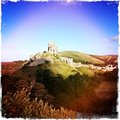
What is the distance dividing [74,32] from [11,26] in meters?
0.36

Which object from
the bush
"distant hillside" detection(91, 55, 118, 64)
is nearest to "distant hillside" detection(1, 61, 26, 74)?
the bush

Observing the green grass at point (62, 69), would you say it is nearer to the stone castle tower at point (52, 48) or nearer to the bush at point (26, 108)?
the stone castle tower at point (52, 48)

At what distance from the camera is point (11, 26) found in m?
2.11

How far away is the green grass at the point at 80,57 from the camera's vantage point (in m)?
2.10

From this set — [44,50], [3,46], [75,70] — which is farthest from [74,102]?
[3,46]

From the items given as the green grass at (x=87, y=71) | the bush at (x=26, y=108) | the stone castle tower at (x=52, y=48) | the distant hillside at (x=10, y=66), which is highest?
the stone castle tower at (x=52, y=48)

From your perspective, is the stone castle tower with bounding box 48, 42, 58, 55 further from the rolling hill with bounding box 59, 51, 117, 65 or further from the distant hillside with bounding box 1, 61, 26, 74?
the distant hillside with bounding box 1, 61, 26, 74

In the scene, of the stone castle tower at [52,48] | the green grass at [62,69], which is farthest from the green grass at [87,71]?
the stone castle tower at [52,48]

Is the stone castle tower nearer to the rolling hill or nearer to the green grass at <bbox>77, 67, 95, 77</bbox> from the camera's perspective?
the rolling hill

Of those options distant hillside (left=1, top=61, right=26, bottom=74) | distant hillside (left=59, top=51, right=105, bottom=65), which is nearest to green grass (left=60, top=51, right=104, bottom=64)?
distant hillside (left=59, top=51, right=105, bottom=65)

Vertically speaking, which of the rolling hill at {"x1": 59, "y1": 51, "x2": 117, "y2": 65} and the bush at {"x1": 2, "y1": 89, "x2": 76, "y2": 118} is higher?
the rolling hill at {"x1": 59, "y1": 51, "x2": 117, "y2": 65}

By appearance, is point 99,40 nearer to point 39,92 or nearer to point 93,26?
point 93,26

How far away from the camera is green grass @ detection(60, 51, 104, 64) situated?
2100 mm

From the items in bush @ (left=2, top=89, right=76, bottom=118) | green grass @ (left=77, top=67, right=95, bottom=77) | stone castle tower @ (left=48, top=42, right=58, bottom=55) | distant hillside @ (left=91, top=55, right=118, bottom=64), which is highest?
stone castle tower @ (left=48, top=42, right=58, bottom=55)
